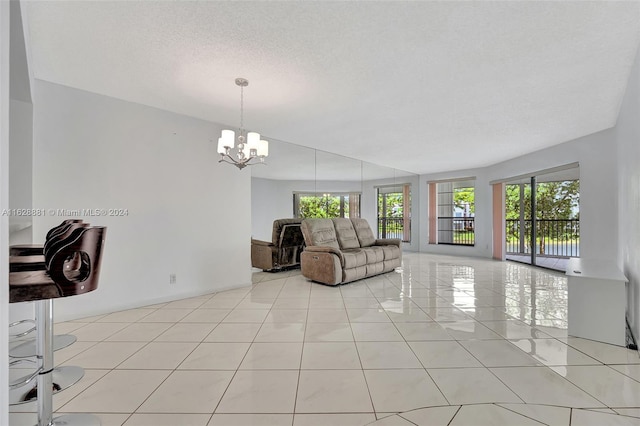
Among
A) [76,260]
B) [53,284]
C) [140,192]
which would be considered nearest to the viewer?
[53,284]

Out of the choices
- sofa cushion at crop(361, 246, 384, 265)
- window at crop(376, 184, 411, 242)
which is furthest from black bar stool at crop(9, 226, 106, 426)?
window at crop(376, 184, 411, 242)

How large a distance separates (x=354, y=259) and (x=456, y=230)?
4.91 meters

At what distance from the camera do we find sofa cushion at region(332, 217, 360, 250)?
17.0 feet

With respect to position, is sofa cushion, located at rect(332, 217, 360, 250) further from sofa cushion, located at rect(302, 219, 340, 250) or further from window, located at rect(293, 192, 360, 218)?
window, located at rect(293, 192, 360, 218)

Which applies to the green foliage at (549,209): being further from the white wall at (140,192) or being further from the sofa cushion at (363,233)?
the white wall at (140,192)

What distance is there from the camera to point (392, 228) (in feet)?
26.1

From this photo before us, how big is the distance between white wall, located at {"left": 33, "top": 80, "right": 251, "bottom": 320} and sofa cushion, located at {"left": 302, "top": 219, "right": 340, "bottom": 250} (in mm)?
1070

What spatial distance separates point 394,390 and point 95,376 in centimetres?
202

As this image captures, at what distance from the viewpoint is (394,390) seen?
174cm

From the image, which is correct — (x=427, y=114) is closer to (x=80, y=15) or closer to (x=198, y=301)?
(x=80, y=15)

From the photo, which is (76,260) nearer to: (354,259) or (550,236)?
(354,259)

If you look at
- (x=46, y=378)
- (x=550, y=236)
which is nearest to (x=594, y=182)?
(x=550, y=236)

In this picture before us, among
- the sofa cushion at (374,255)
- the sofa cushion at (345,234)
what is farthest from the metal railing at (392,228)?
the sofa cushion at (374,255)

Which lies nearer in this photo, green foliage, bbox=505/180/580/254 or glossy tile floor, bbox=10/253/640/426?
glossy tile floor, bbox=10/253/640/426
